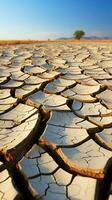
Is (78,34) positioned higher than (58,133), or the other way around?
(58,133)

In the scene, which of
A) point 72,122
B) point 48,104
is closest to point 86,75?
point 48,104

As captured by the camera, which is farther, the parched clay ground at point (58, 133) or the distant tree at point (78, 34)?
the distant tree at point (78, 34)

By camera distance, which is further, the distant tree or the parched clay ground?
the distant tree

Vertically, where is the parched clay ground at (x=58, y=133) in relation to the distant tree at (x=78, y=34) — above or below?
above

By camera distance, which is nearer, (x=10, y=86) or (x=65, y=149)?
(x=65, y=149)

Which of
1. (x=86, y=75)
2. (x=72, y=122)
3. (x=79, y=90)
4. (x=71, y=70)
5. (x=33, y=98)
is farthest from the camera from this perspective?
(x=71, y=70)

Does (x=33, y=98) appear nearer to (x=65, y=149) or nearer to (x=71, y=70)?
(x=65, y=149)

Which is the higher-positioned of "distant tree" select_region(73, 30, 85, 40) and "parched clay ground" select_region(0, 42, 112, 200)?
"parched clay ground" select_region(0, 42, 112, 200)

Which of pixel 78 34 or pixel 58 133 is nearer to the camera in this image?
pixel 58 133
